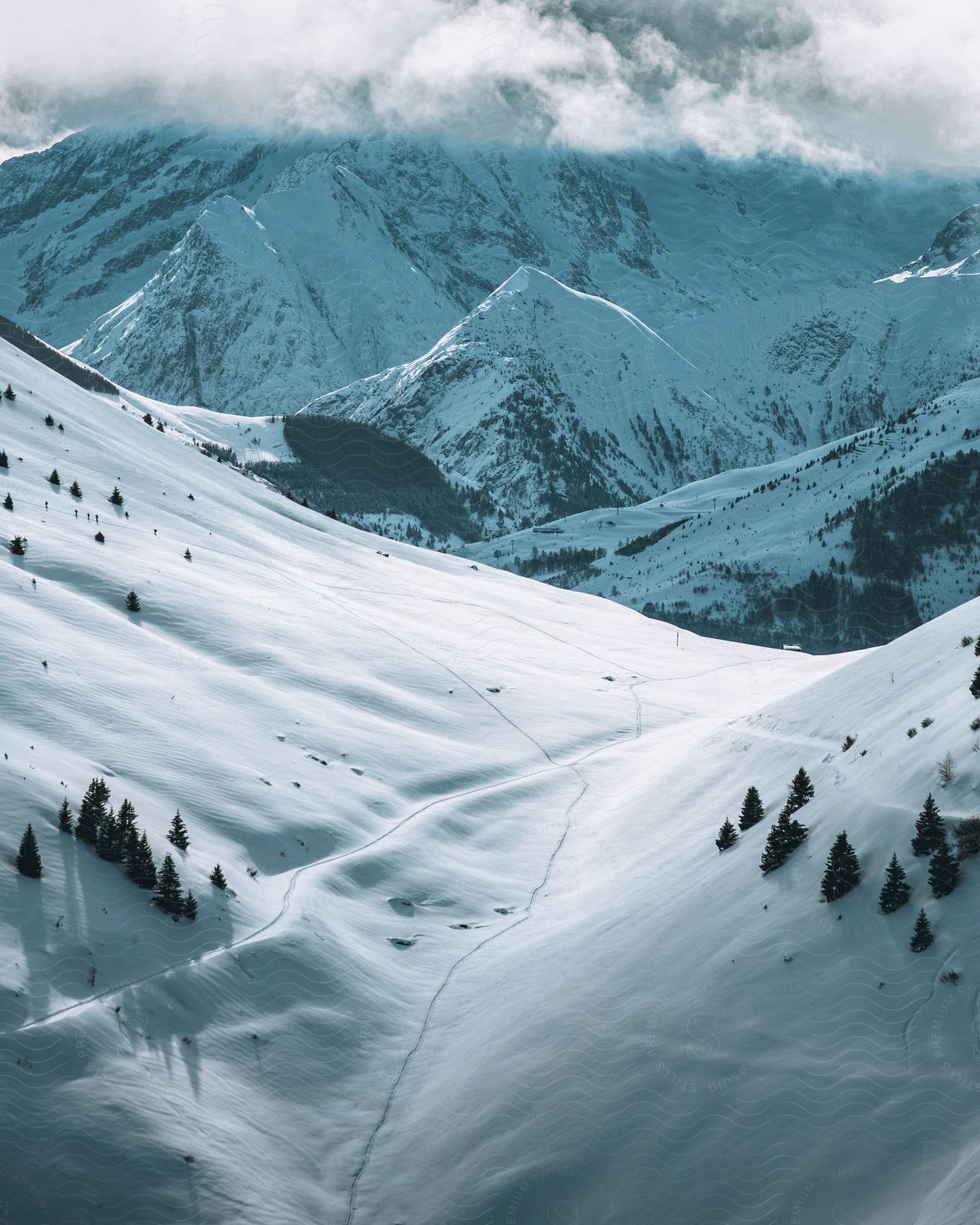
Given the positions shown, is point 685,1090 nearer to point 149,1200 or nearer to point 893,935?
point 893,935

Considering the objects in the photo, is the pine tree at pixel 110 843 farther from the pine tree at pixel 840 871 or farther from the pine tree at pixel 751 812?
the pine tree at pixel 840 871

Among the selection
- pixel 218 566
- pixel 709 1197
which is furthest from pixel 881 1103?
pixel 218 566

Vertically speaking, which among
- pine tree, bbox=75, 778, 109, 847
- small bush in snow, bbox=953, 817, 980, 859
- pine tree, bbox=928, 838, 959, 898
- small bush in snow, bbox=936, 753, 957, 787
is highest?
small bush in snow, bbox=936, 753, 957, 787

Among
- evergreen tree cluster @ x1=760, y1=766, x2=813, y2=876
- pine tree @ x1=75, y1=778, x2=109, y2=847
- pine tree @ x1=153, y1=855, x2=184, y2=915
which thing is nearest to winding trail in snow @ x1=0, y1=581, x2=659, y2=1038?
pine tree @ x1=153, y1=855, x2=184, y2=915

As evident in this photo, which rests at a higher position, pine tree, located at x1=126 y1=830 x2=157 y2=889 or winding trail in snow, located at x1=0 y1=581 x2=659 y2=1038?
pine tree, located at x1=126 y1=830 x2=157 y2=889

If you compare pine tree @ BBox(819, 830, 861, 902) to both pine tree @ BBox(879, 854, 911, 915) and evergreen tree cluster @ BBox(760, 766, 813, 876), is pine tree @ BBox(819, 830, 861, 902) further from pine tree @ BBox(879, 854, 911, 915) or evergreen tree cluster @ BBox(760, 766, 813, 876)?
evergreen tree cluster @ BBox(760, 766, 813, 876)

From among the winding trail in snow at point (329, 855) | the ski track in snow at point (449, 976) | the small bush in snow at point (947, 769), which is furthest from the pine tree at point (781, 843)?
the winding trail in snow at point (329, 855)
